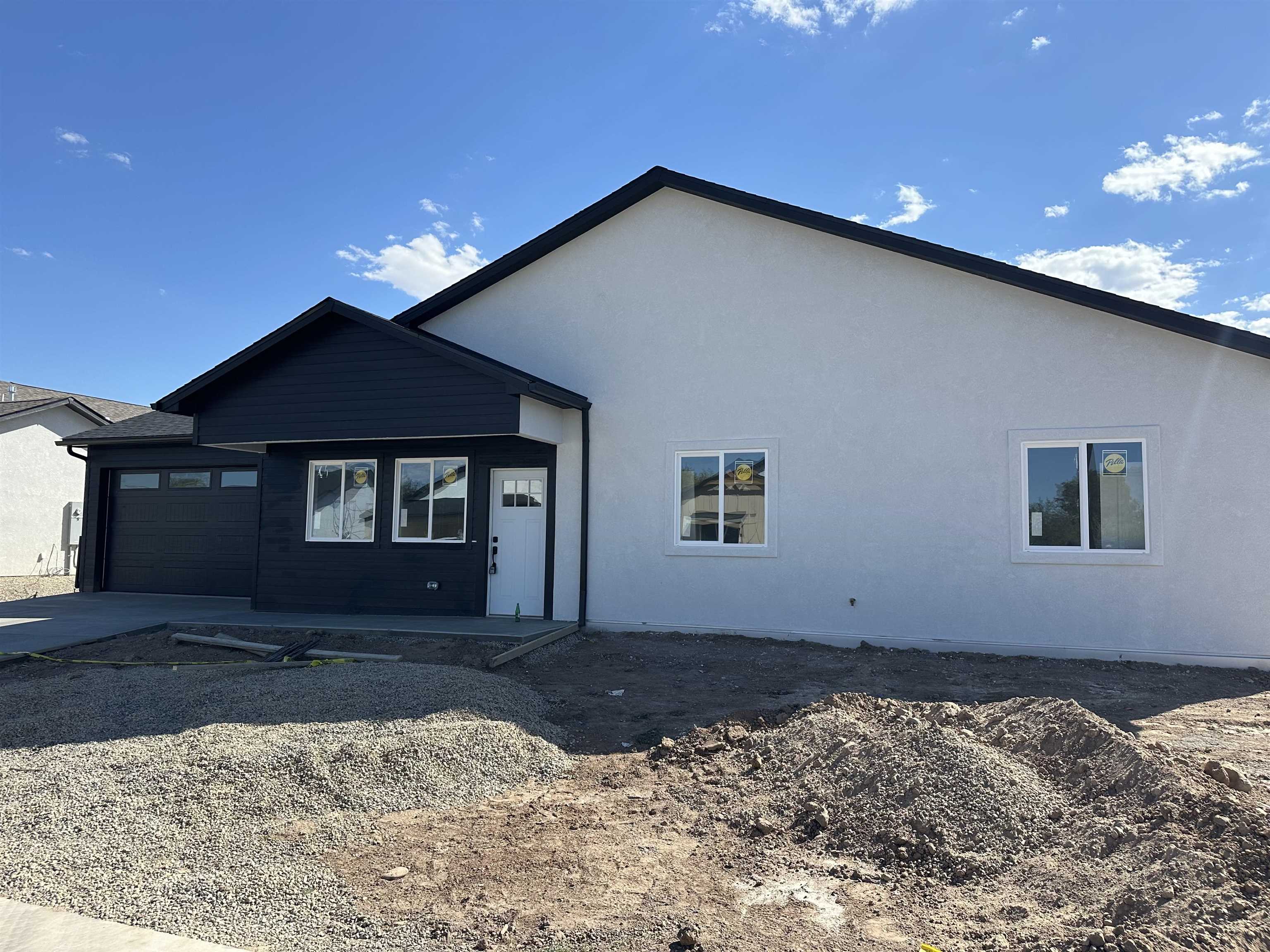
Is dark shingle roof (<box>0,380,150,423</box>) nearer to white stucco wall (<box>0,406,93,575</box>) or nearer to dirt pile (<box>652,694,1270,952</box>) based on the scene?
white stucco wall (<box>0,406,93,575</box>)

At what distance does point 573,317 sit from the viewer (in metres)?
12.5

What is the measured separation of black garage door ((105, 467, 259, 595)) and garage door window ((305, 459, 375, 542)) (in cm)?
271

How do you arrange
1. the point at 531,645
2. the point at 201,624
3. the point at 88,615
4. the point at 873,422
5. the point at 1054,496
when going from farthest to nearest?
the point at 88,615 → the point at 201,624 → the point at 873,422 → the point at 531,645 → the point at 1054,496

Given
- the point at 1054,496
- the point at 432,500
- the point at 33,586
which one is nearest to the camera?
the point at 1054,496

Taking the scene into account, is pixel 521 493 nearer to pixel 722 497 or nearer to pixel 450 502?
pixel 450 502

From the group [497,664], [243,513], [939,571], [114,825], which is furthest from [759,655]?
[243,513]

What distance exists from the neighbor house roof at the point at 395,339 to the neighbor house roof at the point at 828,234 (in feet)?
4.69

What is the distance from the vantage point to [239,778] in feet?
18.2

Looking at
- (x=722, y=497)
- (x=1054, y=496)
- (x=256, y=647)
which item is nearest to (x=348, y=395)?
(x=256, y=647)

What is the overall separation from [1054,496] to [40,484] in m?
24.1

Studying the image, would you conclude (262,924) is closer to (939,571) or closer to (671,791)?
(671,791)

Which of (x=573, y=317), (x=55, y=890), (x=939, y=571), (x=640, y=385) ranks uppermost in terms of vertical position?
(x=573, y=317)

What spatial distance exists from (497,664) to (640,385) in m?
4.75

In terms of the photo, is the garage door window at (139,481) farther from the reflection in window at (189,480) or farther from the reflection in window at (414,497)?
the reflection in window at (414,497)
